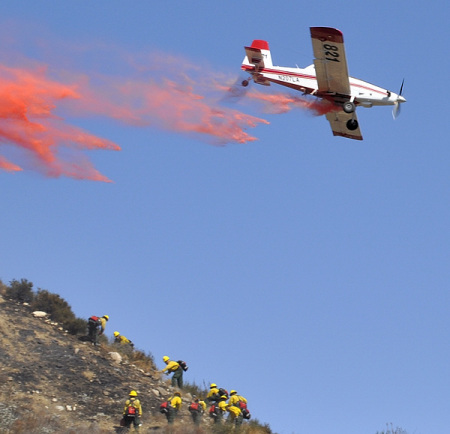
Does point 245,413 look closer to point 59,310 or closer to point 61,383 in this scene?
point 61,383

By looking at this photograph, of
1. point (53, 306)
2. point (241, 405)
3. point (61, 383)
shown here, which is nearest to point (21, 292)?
point (53, 306)

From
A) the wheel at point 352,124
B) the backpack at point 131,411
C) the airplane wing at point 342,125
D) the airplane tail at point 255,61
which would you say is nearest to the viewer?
the backpack at point 131,411

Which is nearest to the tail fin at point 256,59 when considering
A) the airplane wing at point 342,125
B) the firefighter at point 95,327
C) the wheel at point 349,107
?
the wheel at point 349,107

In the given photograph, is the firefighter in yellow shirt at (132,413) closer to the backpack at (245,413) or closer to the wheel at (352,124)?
the backpack at (245,413)

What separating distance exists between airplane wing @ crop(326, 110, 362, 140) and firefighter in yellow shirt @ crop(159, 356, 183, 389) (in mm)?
13090

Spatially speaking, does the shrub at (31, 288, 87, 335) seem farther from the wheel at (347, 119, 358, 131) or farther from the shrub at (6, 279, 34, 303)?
the wheel at (347, 119, 358, 131)

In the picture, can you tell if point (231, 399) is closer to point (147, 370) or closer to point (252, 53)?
point (147, 370)

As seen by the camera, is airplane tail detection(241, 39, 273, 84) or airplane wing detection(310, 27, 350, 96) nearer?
airplane wing detection(310, 27, 350, 96)

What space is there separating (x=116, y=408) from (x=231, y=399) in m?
4.33

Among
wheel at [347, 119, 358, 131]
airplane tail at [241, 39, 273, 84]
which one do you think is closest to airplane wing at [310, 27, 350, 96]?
airplane tail at [241, 39, 273, 84]

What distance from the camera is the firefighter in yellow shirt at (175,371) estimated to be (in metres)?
36.2

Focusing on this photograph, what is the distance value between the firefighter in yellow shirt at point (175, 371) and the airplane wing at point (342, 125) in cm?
1309

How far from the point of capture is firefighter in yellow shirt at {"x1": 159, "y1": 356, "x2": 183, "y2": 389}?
36.2 m

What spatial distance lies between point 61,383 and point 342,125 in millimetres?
16937
